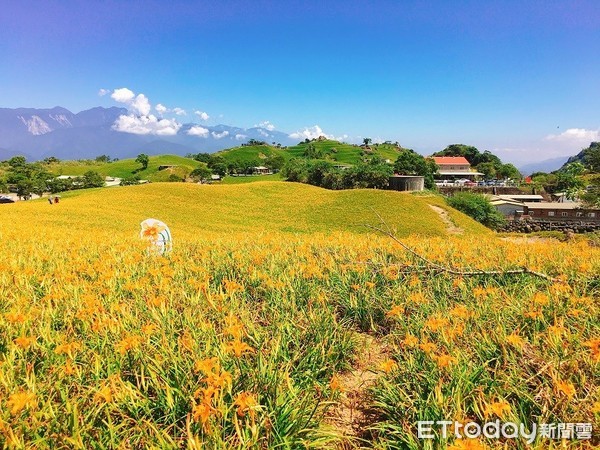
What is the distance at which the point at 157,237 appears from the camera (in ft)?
22.9

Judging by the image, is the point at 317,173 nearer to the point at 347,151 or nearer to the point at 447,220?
the point at 447,220

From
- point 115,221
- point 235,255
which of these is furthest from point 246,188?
point 235,255

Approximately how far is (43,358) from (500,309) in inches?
174

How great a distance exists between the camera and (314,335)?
11.2 ft

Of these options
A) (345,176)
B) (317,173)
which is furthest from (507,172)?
(317,173)

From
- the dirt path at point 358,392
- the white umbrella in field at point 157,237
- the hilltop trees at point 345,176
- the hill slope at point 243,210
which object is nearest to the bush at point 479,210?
the hill slope at point 243,210

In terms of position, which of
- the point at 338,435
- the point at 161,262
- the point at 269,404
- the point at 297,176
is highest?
the point at 297,176

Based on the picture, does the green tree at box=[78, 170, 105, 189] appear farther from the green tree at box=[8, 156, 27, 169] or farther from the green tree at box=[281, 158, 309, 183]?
the green tree at box=[281, 158, 309, 183]

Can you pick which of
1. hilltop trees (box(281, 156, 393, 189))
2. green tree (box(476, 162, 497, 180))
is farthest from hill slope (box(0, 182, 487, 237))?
green tree (box(476, 162, 497, 180))

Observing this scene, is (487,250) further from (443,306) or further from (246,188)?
(246,188)

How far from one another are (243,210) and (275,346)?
93.8 ft

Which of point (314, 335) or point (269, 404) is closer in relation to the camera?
point (269, 404)

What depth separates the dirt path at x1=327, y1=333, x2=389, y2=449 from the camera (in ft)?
8.26

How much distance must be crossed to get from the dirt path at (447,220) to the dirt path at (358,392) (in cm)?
2403
